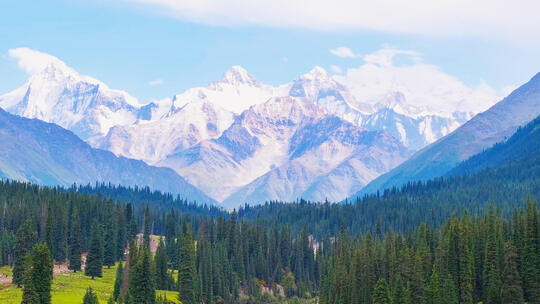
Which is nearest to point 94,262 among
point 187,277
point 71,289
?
point 71,289

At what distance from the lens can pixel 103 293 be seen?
553 feet

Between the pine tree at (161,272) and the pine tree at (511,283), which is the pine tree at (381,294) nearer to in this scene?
the pine tree at (511,283)

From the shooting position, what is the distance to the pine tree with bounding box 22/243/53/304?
410 ft

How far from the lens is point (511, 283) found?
143000 millimetres

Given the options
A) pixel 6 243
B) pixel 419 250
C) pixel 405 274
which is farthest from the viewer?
pixel 6 243

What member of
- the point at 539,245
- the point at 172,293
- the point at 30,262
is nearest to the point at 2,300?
the point at 30,262

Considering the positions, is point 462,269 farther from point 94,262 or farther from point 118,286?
point 94,262

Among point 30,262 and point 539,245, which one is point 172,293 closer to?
point 30,262

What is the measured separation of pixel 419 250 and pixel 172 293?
62797mm

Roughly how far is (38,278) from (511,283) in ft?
286

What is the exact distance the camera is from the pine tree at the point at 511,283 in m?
142

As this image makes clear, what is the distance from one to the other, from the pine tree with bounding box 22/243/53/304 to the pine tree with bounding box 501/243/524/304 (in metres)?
84.1

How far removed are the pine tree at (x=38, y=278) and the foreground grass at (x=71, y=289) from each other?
1494 centimetres

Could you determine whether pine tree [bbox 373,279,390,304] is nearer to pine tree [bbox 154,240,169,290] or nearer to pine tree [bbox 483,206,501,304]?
pine tree [bbox 483,206,501,304]
